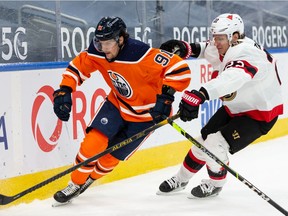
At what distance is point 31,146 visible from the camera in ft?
14.4

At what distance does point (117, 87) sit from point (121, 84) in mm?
55

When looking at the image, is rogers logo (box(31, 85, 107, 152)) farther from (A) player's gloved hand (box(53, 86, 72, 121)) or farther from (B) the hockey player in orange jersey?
(A) player's gloved hand (box(53, 86, 72, 121))

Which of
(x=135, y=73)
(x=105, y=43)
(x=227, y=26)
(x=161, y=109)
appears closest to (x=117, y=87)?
(x=135, y=73)

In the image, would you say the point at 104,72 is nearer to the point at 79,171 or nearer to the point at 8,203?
the point at 79,171

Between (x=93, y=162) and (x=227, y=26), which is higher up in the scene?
(x=227, y=26)

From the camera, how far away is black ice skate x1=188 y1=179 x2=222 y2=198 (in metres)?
4.32

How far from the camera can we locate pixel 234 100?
13.9 feet

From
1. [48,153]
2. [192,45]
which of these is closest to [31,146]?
[48,153]

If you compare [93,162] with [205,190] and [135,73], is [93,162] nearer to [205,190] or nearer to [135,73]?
[135,73]

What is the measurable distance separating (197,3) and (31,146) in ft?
8.93

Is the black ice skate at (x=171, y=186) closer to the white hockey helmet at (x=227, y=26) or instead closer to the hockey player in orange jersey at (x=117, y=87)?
the hockey player in orange jersey at (x=117, y=87)

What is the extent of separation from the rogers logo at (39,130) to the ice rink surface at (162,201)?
34 centimetres

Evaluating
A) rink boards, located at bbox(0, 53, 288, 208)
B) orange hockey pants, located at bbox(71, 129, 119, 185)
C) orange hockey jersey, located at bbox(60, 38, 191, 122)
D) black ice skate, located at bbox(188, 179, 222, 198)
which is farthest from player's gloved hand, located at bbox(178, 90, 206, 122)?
rink boards, located at bbox(0, 53, 288, 208)

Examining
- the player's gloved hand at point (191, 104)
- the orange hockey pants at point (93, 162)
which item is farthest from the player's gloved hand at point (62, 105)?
the player's gloved hand at point (191, 104)
